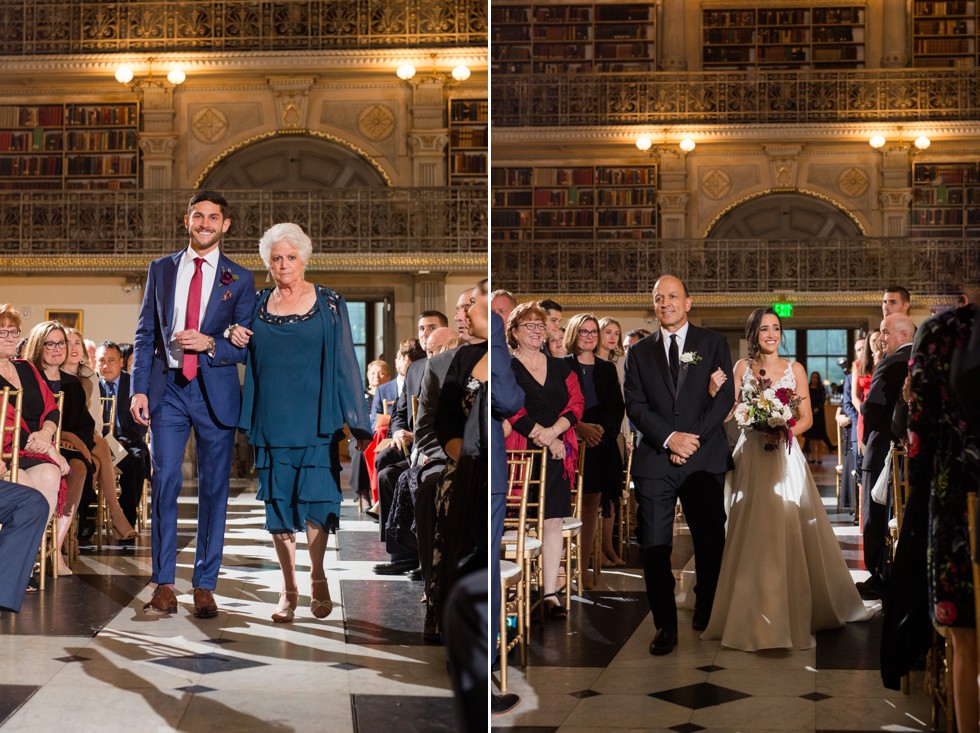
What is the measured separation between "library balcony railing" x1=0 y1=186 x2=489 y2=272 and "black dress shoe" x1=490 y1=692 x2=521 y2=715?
1082 mm

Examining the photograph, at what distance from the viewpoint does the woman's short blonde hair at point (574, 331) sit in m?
2.24

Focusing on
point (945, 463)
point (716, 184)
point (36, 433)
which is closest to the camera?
point (945, 463)

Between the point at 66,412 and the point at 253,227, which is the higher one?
the point at 253,227

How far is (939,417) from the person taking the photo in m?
1.98

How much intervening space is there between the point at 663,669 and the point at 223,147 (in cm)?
168

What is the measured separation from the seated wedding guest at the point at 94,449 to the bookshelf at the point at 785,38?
167 cm

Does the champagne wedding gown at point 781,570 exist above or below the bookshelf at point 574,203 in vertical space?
below

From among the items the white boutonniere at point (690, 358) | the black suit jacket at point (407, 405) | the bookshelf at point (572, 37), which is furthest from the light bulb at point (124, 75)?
the white boutonniere at point (690, 358)

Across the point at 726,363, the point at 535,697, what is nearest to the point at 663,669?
the point at 535,697

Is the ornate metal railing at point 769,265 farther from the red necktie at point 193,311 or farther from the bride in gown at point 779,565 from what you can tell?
the red necktie at point 193,311

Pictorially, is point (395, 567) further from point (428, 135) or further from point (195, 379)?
point (428, 135)

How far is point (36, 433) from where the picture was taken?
113 inches

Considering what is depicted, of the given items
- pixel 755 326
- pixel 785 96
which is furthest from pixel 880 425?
pixel 785 96

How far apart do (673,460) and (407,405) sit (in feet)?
3.90
